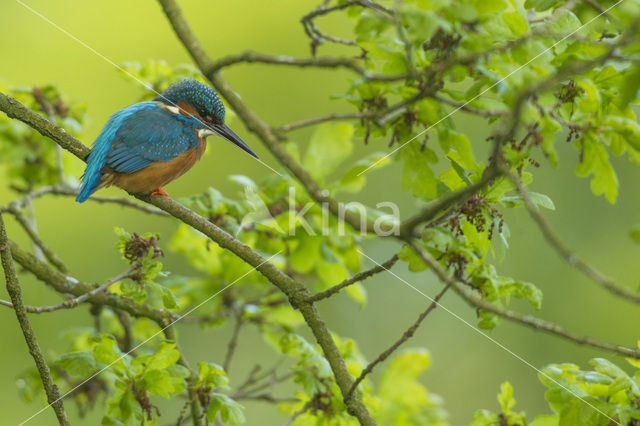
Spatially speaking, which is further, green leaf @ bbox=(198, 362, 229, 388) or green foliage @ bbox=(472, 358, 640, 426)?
green leaf @ bbox=(198, 362, 229, 388)

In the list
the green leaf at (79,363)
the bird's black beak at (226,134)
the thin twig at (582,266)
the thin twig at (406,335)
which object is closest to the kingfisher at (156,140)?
the bird's black beak at (226,134)

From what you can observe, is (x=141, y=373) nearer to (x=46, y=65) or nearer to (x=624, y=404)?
(x=624, y=404)

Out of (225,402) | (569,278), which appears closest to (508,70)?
(225,402)

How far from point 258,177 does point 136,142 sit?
3.10 m

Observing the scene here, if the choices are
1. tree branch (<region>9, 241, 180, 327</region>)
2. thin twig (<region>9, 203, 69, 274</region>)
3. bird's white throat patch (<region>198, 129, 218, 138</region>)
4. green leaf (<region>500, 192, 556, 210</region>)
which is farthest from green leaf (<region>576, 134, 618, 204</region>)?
thin twig (<region>9, 203, 69, 274</region>)

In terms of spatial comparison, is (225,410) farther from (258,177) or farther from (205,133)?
(258,177)

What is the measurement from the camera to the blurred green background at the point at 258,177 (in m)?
5.70

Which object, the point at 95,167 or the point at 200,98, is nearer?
the point at 95,167

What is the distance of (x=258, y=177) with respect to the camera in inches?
224

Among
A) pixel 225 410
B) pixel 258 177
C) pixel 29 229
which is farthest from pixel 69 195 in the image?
pixel 258 177

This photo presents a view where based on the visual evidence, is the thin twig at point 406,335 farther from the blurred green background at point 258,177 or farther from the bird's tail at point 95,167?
the blurred green background at point 258,177

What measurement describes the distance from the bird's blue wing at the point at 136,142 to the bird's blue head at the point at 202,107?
6cm

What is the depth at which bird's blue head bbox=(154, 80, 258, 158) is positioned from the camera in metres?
2.71

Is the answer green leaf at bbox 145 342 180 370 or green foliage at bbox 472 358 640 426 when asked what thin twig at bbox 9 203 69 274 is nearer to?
green leaf at bbox 145 342 180 370
